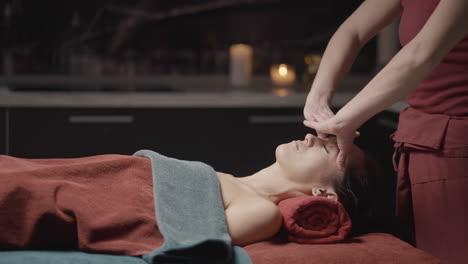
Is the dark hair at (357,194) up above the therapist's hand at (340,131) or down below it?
below

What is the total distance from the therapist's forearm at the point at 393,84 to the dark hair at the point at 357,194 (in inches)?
13.5

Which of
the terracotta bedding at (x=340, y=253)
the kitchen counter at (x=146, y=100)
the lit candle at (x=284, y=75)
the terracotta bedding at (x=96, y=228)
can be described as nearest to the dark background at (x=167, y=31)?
the lit candle at (x=284, y=75)

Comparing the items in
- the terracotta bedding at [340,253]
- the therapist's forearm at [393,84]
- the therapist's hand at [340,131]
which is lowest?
the terracotta bedding at [340,253]

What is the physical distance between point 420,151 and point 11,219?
38.2 inches

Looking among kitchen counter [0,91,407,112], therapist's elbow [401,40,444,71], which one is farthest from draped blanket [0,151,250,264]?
kitchen counter [0,91,407,112]

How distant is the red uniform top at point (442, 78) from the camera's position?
1.32 m

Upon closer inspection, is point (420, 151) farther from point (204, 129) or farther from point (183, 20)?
point (183, 20)

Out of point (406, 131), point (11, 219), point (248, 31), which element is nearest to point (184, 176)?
point (11, 219)

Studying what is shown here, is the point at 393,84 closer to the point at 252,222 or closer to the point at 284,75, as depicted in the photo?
the point at 252,222

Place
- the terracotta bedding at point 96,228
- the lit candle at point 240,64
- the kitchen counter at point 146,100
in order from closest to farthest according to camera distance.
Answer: the terracotta bedding at point 96,228, the kitchen counter at point 146,100, the lit candle at point 240,64

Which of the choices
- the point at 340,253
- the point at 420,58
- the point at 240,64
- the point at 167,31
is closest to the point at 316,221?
the point at 340,253

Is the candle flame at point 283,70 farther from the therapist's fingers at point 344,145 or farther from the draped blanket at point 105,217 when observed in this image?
the draped blanket at point 105,217

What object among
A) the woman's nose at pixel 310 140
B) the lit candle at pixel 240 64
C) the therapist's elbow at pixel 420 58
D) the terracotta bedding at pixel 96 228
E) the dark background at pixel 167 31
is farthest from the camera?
the dark background at pixel 167 31

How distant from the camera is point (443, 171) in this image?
1.36 meters
